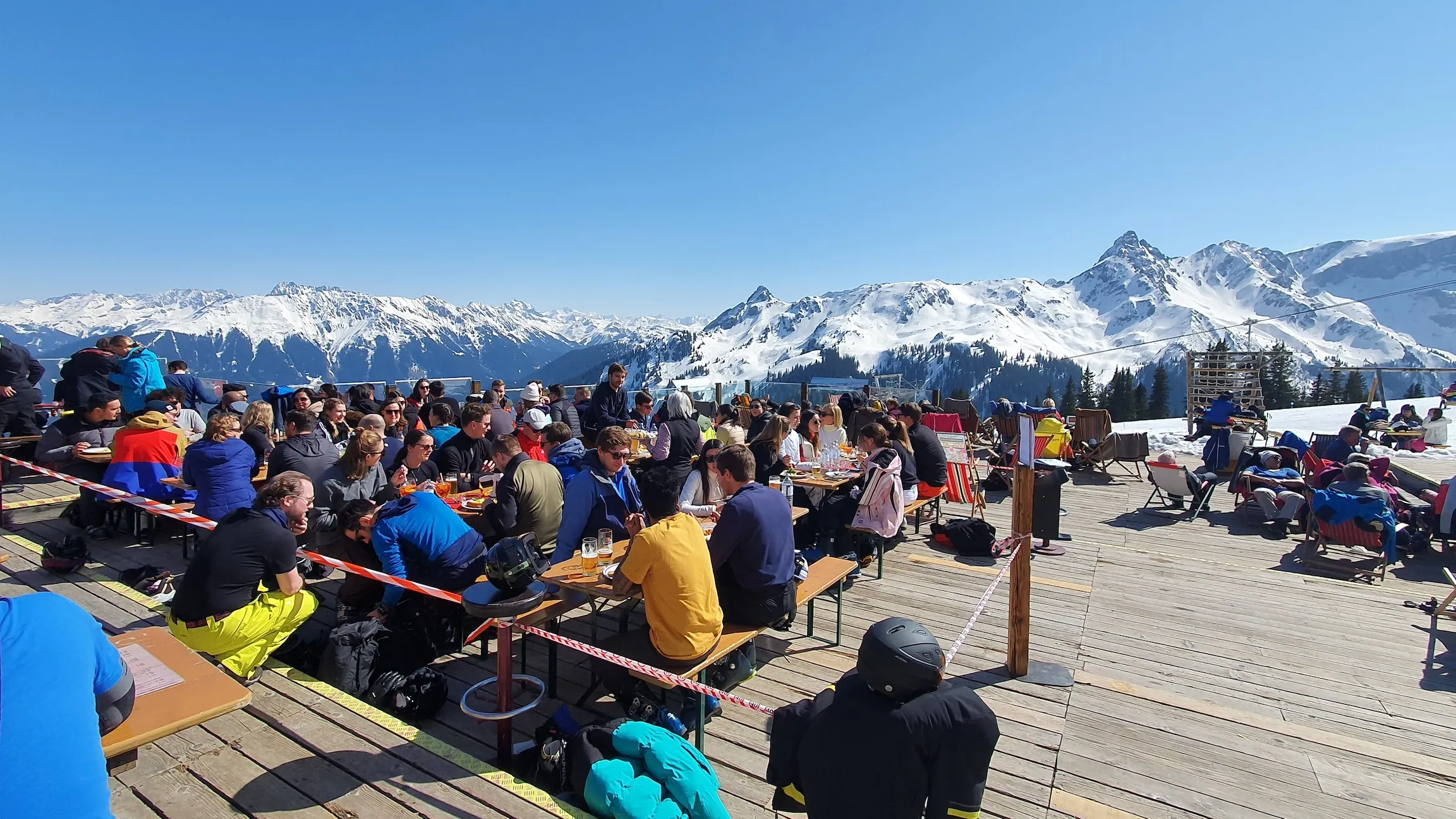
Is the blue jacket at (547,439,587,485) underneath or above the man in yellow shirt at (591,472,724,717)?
above

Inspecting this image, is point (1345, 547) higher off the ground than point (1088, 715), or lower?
higher

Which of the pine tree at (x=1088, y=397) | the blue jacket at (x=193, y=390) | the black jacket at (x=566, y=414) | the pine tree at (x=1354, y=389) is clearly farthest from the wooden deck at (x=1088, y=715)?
the pine tree at (x=1088, y=397)

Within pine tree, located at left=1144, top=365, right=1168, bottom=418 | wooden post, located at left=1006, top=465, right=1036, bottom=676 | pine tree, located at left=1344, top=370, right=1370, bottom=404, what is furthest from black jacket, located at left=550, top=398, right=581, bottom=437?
pine tree, located at left=1144, top=365, right=1168, bottom=418

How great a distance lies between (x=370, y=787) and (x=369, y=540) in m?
2.09

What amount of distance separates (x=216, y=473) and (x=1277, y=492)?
12323 millimetres

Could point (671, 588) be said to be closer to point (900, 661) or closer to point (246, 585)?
point (900, 661)

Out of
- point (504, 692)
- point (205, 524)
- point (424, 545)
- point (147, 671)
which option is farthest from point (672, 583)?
point (205, 524)

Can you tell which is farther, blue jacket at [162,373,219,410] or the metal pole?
blue jacket at [162,373,219,410]

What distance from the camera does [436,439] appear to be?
7.51 m

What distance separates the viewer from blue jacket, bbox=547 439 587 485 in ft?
20.0

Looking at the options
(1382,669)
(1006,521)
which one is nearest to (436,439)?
(1006,521)

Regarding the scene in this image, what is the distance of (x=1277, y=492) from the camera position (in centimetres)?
885

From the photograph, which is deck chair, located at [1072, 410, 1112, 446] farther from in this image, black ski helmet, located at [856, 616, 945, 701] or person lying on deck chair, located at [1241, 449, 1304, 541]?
black ski helmet, located at [856, 616, 945, 701]

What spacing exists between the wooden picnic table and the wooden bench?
1742 millimetres
